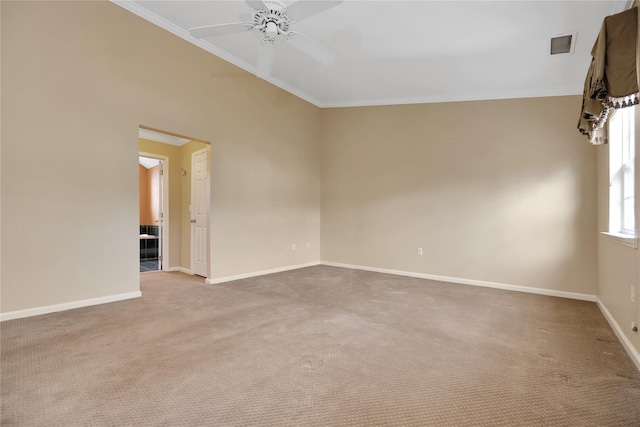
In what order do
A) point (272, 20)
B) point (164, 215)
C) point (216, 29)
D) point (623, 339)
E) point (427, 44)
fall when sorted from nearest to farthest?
point (623, 339) < point (272, 20) < point (216, 29) < point (427, 44) < point (164, 215)

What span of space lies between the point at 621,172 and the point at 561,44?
1574mm

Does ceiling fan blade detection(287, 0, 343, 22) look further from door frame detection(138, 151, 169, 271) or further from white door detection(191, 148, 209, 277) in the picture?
door frame detection(138, 151, 169, 271)

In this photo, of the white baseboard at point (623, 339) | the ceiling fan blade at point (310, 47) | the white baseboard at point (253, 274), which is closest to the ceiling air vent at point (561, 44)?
the ceiling fan blade at point (310, 47)

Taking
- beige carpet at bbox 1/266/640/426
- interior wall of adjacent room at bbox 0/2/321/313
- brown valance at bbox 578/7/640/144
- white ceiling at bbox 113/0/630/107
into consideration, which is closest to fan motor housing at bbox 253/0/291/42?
white ceiling at bbox 113/0/630/107

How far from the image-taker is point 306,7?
237cm

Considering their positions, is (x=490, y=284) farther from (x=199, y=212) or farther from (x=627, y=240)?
(x=199, y=212)

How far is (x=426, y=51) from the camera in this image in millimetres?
3848

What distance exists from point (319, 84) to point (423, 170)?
2265mm

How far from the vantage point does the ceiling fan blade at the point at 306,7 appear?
7.43 ft

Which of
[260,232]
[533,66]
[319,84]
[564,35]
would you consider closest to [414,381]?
[260,232]

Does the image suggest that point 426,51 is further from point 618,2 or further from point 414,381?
point 414,381

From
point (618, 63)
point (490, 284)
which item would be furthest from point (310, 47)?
point (490, 284)

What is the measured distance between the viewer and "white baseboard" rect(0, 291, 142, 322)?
107 inches

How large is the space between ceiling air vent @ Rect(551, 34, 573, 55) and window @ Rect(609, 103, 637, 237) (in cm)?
98
